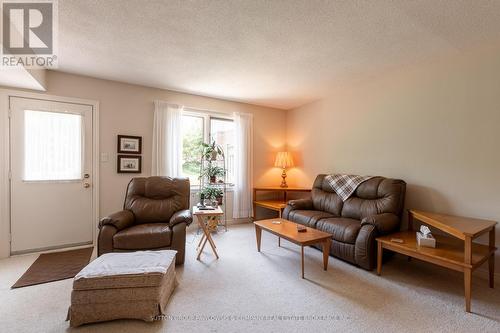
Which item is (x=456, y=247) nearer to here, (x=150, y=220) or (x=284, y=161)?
(x=284, y=161)

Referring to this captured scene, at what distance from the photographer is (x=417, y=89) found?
10.2 ft

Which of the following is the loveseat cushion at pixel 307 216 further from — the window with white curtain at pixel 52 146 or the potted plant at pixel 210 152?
the window with white curtain at pixel 52 146

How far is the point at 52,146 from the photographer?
3273 mm

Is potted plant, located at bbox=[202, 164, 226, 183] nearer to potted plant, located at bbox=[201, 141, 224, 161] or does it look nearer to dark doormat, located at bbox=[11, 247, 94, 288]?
potted plant, located at bbox=[201, 141, 224, 161]

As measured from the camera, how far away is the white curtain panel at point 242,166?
4.75 meters

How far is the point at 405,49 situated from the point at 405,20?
0.61 meters

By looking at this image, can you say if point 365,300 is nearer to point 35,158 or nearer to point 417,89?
point 417,89

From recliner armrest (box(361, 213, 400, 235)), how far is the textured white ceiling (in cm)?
195

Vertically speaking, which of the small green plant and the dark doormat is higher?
the small green plant

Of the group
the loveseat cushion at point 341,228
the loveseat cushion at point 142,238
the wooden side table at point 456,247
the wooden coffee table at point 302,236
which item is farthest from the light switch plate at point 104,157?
the wooden side table at point 456,247

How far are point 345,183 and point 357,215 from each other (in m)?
0.55

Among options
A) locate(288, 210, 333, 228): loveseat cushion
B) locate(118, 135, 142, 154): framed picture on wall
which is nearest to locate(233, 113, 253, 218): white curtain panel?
locate(288, 210, 333, 228): loveseat cushion

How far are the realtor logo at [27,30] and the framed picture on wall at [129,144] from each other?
4.51 feet

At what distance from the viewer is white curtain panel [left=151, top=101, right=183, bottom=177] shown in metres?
3.95
